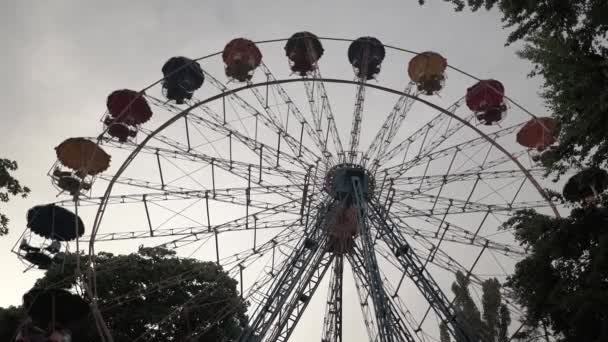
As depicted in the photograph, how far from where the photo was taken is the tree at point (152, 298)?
2275 centimetres

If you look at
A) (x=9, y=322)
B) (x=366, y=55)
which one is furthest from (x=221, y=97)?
(x=9, y=322)

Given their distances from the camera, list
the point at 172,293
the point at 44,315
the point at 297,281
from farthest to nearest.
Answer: the point at 172,293
the point at 297,281
the point at 44,315

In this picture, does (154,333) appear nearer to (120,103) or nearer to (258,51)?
(120,103)

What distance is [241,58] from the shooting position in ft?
61.0

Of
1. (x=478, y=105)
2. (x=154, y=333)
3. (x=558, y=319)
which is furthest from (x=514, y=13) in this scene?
(x=154, y=333)

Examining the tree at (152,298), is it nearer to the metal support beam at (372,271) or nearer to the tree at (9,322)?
the tree at (9,322)

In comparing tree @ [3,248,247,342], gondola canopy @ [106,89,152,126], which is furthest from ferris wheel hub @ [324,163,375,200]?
tree @ [3,248,247,342]

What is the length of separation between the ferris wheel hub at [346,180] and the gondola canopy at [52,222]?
882 centimetres

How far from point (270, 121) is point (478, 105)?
781 cm

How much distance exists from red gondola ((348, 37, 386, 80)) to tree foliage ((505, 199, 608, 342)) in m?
12.2

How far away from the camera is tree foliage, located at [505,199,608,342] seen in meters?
6.97

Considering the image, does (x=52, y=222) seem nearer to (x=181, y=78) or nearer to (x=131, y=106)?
(x=131, y=106)

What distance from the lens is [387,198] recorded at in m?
17.1

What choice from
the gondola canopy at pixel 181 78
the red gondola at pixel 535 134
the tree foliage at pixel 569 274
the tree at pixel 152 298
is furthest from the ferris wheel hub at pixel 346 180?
the tree foliage at pixel 569 274
